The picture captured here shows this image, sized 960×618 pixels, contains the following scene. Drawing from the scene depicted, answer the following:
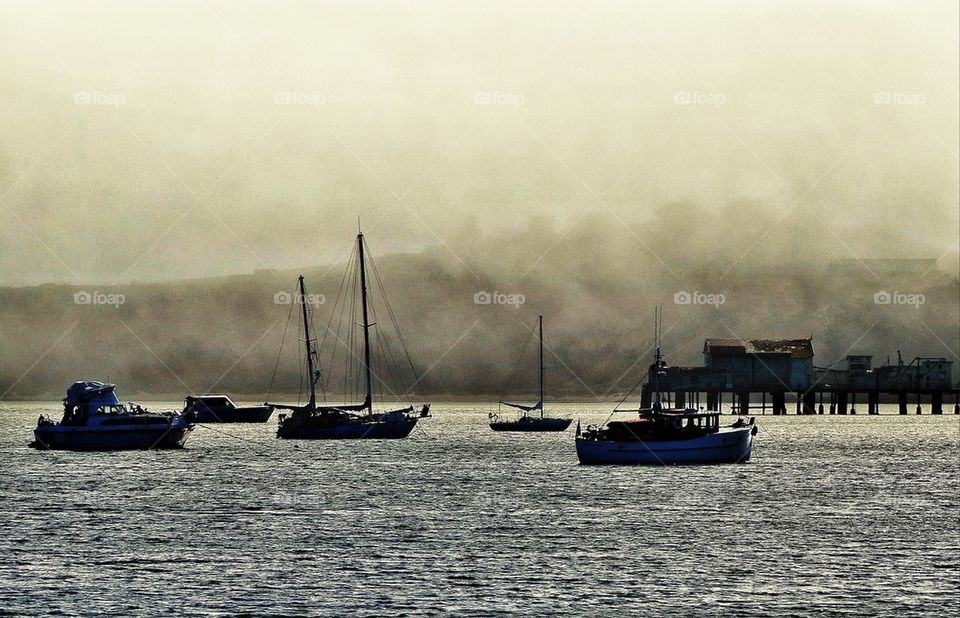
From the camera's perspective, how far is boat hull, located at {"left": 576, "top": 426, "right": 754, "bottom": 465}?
9556 cm

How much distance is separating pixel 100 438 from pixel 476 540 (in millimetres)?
67265

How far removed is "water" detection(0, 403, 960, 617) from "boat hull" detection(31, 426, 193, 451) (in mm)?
10686

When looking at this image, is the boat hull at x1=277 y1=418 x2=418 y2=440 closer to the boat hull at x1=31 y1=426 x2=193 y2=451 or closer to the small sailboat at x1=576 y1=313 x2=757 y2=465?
the boat hull at x1=31 y1=426 x2=193 y2=451

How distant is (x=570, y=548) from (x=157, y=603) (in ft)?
63.4

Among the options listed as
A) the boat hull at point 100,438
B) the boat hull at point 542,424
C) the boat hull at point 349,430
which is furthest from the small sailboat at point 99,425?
the boat hull at point 542,424

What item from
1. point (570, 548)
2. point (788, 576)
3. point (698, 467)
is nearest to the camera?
point (788, 576)

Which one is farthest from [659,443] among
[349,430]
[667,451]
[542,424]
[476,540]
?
[542,424]

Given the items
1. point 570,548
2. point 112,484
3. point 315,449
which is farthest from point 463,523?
point 315,449

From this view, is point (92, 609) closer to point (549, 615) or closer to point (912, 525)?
point (549, 615)

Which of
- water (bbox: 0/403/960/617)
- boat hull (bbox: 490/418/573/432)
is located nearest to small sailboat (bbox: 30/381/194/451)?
water (bbox: 0/403/960/617)

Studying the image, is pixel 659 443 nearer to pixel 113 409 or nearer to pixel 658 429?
pixel 658 429

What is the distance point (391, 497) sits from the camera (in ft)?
252

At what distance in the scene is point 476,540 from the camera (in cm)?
5712

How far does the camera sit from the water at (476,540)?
43250mm
